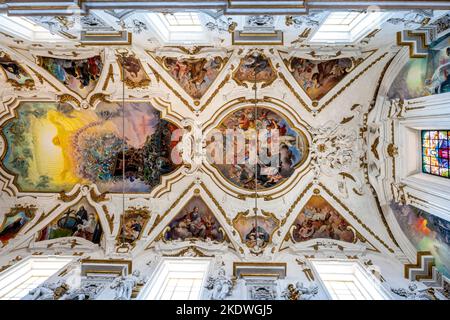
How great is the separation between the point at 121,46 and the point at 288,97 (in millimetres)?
5889

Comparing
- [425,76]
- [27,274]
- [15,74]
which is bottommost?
[27,274]

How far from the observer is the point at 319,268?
346 inches

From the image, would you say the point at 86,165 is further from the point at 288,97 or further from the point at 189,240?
the point at 288,97

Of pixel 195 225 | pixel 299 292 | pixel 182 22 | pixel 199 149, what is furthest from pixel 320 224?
pixel 182 22

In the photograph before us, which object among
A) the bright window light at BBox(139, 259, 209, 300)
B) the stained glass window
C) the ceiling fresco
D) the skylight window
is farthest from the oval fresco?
the stained glass window

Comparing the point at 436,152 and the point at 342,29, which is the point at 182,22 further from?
the point at 436,152

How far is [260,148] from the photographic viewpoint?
11008 mm

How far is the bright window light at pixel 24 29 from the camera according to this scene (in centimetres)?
773

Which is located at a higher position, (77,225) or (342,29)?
(342,29)

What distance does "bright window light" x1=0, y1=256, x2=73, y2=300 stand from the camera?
7.54m

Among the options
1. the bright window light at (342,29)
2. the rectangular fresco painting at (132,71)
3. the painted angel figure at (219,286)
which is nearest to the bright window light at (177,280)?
the painted angel figure at (219,286)

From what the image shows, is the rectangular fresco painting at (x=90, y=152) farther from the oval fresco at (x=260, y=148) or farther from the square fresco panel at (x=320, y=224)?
the square fresco panel at (x=320, y=224)

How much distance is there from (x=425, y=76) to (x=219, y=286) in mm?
7733

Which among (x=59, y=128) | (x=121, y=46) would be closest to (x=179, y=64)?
(x=121, y=46)
